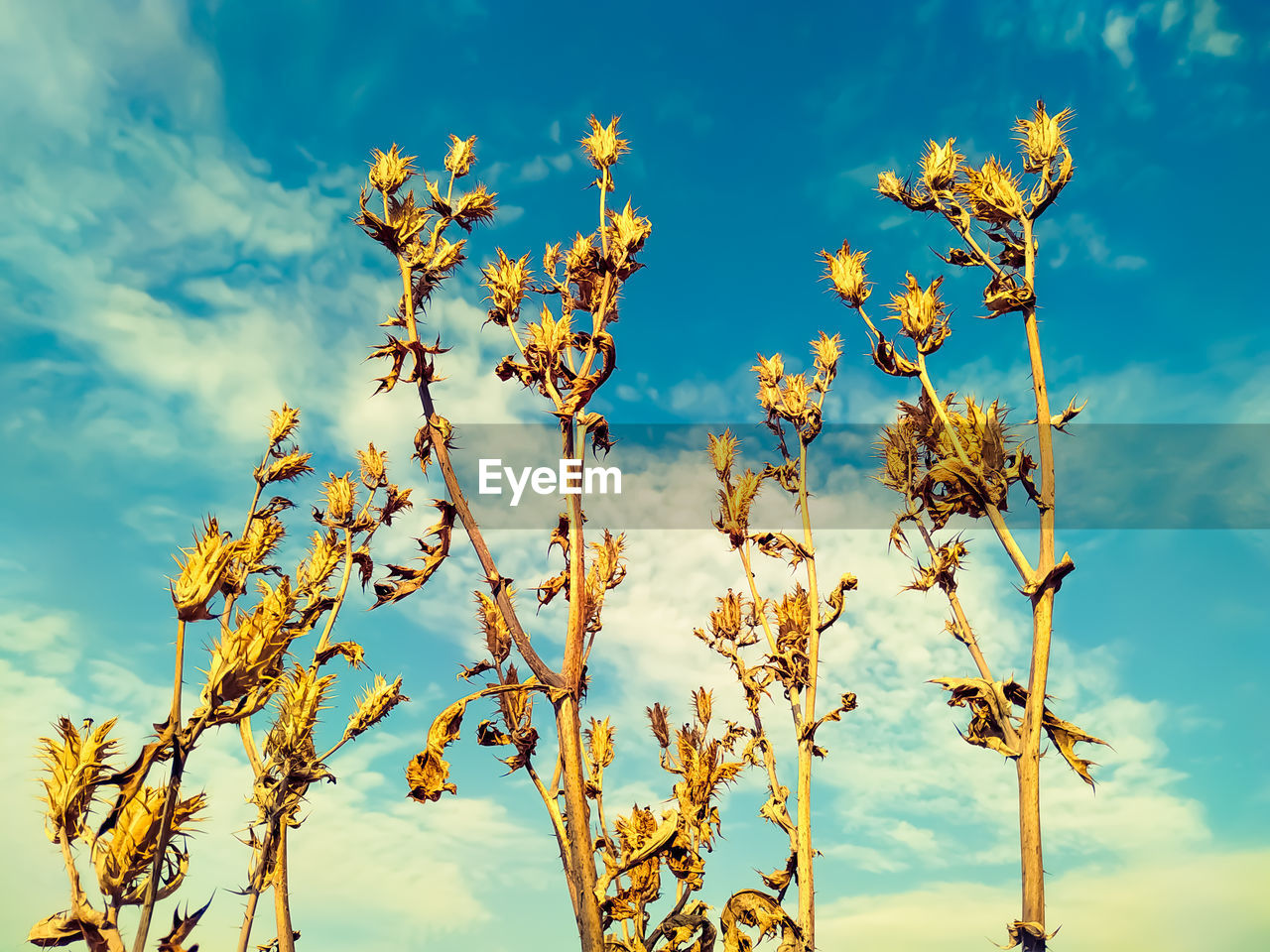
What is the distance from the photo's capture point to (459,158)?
7.09 metres

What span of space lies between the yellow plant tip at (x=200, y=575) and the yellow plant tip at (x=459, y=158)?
390cm

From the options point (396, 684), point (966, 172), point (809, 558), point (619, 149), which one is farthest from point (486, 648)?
point (966, 172)

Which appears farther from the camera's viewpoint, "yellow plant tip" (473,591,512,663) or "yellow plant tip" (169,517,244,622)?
"yellow plant tip" (473,591,512,663)

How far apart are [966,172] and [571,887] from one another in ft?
21.9

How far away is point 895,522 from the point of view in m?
8.79

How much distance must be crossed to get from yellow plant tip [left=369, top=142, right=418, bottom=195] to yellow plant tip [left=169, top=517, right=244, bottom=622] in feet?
11.1

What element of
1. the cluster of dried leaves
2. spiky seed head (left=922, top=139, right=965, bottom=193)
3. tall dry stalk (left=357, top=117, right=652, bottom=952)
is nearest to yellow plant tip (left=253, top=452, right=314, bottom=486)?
the cluster of dried leaves

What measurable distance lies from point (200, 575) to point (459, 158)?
4.30 meters

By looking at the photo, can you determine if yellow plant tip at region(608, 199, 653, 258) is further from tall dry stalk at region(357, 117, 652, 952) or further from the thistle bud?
the thistle bud

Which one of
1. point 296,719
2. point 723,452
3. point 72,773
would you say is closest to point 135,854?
point 72,773

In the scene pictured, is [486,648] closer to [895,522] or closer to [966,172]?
[895,522]

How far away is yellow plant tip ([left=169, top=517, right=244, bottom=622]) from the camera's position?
4.66 metres

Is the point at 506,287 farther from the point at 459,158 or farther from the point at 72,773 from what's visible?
the point at 72,773

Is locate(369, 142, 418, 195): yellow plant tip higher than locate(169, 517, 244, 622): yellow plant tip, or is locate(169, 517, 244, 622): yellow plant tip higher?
locate(369, 142, 418, 195): yellow plant tip
